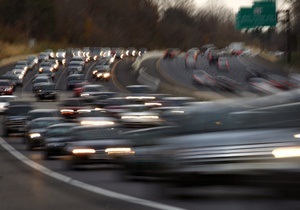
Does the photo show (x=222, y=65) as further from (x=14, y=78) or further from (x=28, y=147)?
(x=28, y=147)

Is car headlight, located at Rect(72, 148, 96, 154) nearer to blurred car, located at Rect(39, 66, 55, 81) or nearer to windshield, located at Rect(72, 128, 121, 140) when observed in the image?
windshield, located at Rect(72, 128, 121, 140)

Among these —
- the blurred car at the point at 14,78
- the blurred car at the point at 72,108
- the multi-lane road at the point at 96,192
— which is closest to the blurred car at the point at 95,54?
the blurred car at the point at 14,78

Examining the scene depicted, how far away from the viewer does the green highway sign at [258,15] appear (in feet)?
171

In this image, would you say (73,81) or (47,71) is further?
(47,71)

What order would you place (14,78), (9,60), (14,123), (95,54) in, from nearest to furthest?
(14,123) < (14,78) < (9,60) < (95,54)

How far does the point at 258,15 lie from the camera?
52.6m

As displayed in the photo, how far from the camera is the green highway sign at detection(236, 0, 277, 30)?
5203 centimetres

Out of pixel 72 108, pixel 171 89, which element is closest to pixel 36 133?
pixel 72 108

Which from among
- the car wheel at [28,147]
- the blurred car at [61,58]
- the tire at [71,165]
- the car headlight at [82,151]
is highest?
the car headlight at [82,151]

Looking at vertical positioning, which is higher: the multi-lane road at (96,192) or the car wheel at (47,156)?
the multi-lane road at (96,192)

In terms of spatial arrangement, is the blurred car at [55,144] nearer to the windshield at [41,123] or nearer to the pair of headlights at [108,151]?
the pair of headlights at [108,151]

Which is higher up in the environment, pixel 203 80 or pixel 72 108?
pixel 72 108

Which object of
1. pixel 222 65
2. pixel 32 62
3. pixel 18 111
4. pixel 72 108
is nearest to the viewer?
pixel 18 111

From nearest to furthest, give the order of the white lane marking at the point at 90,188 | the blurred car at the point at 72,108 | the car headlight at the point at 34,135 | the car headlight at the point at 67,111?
the white lane marking at the point at 90,188 → the car headlight at the point at 34,135 → the blurred car at the point at 72,108 → the car headlight at the point at 67,111
